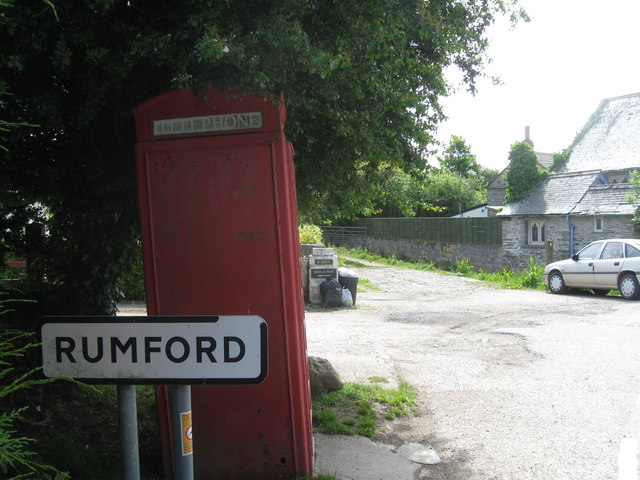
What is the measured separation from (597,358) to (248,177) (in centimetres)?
708

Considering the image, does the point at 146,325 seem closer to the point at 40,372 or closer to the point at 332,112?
the point at 40,372

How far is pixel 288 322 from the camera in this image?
14.3 feet

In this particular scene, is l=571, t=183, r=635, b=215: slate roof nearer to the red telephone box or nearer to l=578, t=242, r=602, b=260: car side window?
l=578, t=242, r=602, b=260: car side window

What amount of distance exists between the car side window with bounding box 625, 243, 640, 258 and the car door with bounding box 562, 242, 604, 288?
0.92 meters

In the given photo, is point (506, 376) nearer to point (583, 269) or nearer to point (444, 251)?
point (583, 269)

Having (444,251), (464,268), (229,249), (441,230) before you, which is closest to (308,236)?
(464,268)

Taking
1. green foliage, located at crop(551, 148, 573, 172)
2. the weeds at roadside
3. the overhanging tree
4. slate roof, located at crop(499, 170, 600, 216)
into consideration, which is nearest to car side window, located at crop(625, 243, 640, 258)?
the weeds at roadside

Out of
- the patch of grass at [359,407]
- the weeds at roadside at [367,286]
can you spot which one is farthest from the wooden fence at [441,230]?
the patch of grass at [359,407]

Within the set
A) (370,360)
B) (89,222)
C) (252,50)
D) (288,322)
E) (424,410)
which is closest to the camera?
(252,50)

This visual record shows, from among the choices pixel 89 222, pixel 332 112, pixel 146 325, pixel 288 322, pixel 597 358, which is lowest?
pixel 597 358

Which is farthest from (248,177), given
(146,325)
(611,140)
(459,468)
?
(611,140)

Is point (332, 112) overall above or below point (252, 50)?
below

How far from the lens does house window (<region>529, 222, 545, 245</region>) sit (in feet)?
93.6

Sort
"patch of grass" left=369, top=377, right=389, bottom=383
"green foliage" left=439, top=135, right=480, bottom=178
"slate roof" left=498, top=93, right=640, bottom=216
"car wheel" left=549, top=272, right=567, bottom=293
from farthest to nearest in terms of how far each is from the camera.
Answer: "green foliage" left=439, top=135, right=480, bottom=178 < "slate roof" left=498, top=93, right=640, bottom=216 < "car wheel" left=549, top=272, right=567, bottom=293 < "patch of grass" left=369, top=377, right=389, bottom=383
